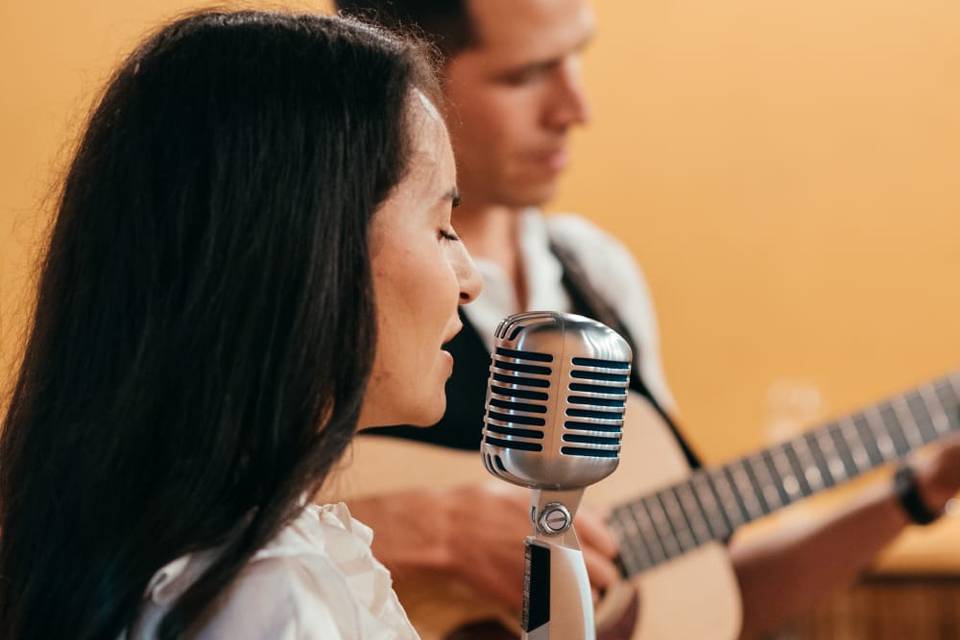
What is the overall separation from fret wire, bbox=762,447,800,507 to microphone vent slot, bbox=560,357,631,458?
98cm

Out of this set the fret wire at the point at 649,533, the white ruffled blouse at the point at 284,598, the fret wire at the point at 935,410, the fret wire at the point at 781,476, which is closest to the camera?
the white ruffled blouse at the point at 284,598

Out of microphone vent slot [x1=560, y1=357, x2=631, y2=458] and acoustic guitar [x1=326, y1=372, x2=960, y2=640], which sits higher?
microphone vent slot [x1=560, y1=357, x2=631, y2=458]

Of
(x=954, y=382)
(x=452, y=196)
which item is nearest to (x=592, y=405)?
(x=452, y=196)

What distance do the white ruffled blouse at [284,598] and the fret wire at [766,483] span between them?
39.3 inches

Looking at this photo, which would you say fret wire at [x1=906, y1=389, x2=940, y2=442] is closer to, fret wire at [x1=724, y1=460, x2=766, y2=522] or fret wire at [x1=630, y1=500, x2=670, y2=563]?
fret wire at [x1=724, y1=460, x2=766, y2=522]

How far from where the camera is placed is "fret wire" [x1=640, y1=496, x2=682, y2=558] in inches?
58.4

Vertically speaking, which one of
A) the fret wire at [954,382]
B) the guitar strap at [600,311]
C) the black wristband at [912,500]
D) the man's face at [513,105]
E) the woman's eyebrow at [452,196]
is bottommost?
the black wristband at [912,500]

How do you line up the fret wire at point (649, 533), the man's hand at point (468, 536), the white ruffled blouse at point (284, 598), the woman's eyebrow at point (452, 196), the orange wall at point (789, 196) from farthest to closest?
the orange wall at point (789, 196)
the fret wire at point (649, 533)
the man's hand at point (468, 536)
the woman's eyebrow at point (452, 196)
the white ruffled blouse at point (284, 598)

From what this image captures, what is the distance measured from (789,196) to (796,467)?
33.1 inches

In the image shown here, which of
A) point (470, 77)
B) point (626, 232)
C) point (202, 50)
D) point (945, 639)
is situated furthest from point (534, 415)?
point (945, 639)

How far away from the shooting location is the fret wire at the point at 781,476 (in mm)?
1575

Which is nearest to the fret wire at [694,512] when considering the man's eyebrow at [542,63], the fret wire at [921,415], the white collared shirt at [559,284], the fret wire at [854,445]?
the white collared shirt at [559,284]

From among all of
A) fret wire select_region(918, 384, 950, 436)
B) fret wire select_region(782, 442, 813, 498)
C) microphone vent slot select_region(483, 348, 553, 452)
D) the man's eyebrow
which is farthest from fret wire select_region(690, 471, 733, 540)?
microphone vent slot select_region(483, 348, 553, 452)

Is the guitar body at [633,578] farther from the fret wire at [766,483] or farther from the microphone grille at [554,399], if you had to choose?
the microphone grille at [554,399]
